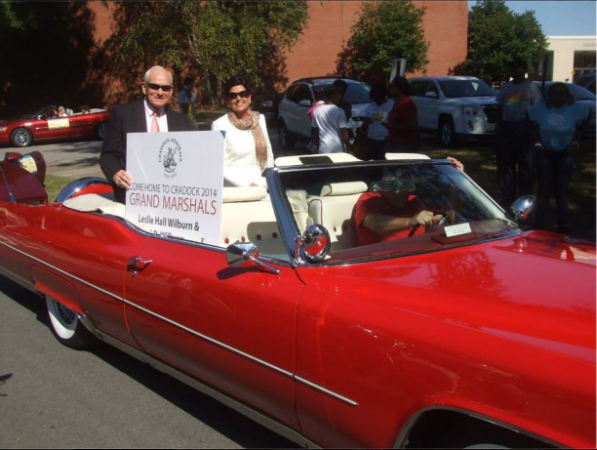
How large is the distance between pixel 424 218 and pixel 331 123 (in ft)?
16.2

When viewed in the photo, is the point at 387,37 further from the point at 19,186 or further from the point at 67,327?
the point at 67,327

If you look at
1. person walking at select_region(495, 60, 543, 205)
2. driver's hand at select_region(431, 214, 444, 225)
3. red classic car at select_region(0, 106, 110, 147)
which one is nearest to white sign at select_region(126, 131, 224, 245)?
driver's hand at select_region(431, 214, 444, 225)

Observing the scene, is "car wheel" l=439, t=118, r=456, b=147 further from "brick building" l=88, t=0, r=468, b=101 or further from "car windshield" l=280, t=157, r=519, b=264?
"brick building" l=88, t=0, r=468, b=101

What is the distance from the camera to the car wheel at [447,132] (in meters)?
12.6

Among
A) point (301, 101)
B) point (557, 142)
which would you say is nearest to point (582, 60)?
point (301, 101)

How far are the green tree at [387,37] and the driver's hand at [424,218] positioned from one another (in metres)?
26.5

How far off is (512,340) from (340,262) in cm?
91

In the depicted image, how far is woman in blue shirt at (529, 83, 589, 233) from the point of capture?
6586mm

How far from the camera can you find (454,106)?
12453 millimetres

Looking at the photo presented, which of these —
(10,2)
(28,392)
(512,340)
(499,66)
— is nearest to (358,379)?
(512,340)

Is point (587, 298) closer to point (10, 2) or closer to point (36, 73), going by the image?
point (10, 2)

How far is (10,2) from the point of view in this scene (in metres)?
22.7

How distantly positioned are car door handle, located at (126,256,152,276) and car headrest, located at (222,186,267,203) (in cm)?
61

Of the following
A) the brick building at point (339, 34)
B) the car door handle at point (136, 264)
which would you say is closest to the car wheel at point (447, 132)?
the car door handle at point (136, 264)
